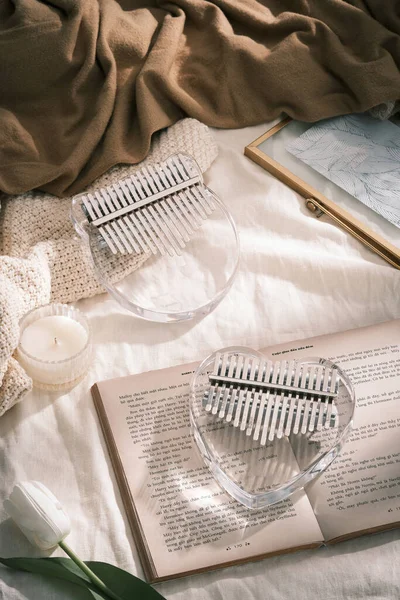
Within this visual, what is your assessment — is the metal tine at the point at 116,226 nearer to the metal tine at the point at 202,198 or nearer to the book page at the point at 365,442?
the metal tine at the point at 202,198

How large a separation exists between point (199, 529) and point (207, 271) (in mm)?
320

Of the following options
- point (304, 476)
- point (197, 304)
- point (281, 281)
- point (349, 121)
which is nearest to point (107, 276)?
point (197, 304)

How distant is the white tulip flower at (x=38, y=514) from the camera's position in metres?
0.69

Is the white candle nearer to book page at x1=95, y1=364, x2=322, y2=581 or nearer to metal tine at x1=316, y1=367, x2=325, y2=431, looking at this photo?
book page at x1=95, y1=364, x2=322, y2=581

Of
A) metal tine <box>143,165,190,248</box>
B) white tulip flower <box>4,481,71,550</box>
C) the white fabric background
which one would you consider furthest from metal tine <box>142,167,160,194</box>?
white tulip flower <box>4,481,71,550</box>

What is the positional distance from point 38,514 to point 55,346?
194 millimetres

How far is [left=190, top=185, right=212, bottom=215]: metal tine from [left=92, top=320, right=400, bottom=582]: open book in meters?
0.20

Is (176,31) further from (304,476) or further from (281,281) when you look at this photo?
(304,476)

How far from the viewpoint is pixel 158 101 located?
101 centimetres

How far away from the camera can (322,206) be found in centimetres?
99

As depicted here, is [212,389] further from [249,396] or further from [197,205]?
[197,205]

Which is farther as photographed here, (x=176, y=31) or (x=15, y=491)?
(x=176, y=31)

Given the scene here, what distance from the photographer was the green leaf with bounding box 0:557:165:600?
69 centimetres

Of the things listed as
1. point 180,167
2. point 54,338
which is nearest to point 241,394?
point 54,338
